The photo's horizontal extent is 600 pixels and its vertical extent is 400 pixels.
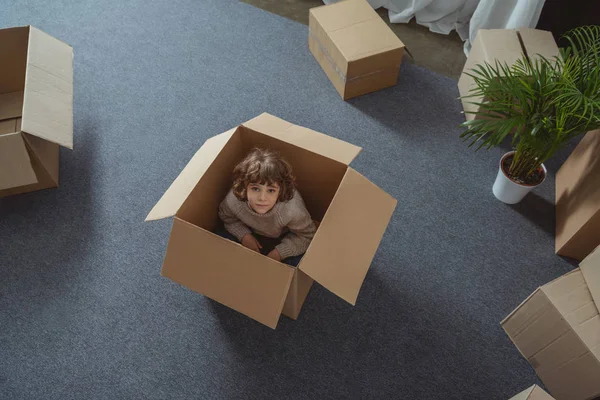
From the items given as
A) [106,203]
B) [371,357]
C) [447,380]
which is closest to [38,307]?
[106,203]

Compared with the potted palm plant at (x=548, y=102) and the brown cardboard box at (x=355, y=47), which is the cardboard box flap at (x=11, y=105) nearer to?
the brown cardboard box at (x=355, y=47)

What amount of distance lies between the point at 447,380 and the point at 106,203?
1385mm

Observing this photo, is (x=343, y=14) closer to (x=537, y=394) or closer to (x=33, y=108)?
(x=33, y=108)

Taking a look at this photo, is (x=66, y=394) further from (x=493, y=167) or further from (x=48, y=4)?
(x=48, y=4)

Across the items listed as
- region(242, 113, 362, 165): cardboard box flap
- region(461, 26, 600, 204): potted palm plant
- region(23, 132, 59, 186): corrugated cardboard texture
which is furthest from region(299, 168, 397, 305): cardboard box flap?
region(23, 132, 59, 186): corrugated cardboard texture

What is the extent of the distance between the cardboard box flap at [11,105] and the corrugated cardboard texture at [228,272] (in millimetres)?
1250

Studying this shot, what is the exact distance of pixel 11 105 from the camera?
2062 millimetres

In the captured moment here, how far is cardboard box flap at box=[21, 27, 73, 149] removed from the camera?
1.59 meters

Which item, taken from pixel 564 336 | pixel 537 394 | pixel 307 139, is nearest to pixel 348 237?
pixel 307 139

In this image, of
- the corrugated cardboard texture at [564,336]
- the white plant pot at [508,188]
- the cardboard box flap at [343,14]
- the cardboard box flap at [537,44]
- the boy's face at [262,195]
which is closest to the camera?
the corrugated cardboard texture at [564,336]

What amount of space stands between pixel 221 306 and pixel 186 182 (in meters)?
0.48

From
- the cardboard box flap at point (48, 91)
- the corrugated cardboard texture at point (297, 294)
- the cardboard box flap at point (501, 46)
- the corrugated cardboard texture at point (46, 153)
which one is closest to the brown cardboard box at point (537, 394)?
the corrugated cardboard texture at point (297, 294)

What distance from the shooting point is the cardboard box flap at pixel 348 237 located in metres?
1.20

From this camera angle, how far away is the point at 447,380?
4.91ft
